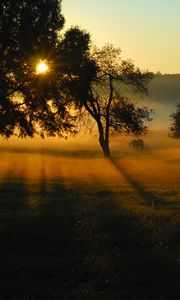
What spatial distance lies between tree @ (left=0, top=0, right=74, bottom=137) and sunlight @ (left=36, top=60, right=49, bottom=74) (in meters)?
0.43

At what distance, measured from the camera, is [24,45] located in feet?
158

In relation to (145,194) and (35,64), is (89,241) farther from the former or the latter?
(35,64)

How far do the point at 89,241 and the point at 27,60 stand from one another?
3083 centimetres

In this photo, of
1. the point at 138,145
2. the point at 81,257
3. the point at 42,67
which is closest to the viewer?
the point at 81,257

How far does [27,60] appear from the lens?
4888 centimetres

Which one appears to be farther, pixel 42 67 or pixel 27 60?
pixel 42 67

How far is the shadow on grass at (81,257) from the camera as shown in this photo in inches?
579

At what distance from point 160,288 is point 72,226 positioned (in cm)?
842

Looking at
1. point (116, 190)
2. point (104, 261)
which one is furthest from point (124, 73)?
point (104, 261)

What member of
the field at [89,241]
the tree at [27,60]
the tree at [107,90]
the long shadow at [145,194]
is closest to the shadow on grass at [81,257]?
the field at [89,241]

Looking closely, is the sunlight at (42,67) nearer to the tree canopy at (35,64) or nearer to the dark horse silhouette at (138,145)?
the tree canopy at (35,64)

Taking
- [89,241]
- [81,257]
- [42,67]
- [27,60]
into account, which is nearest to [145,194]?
[89,241]

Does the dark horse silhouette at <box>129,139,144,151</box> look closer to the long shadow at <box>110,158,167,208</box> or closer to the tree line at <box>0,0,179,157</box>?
the tree line at <box>0,0,179,157</box>

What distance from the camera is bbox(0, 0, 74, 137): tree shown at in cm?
4750
